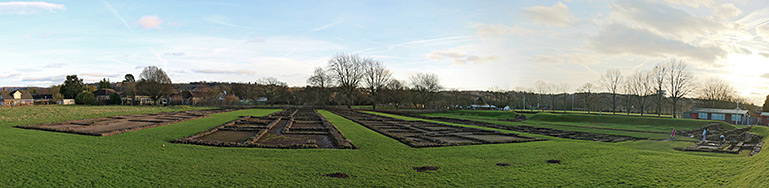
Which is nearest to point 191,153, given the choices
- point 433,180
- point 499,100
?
point 433,180

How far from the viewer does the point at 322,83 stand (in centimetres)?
8438

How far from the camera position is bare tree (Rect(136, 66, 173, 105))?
3189 inches

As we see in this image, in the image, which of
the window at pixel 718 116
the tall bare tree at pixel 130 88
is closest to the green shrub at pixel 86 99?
the tall bare tree at pixel 130 88

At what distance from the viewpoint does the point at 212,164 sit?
10.8 meters

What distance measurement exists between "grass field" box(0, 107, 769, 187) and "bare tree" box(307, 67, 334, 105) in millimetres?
69282

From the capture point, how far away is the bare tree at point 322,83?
8412cm

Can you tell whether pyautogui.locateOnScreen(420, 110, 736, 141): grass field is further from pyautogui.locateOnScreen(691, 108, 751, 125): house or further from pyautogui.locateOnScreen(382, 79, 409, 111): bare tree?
pyautogui.locateOnScreen(382, 79, 409, 111): bare tree

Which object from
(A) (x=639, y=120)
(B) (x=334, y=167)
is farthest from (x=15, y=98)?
(A) (x=639, y=120)

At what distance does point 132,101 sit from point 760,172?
9888cm

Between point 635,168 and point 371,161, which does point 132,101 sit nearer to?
point 371,161

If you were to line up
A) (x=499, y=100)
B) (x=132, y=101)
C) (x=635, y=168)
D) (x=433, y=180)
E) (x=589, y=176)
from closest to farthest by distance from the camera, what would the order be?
1. (x=433, y=180)
2. (x=589, y=176)
3. (x=635, y=168)
4. (x=132, y=101)
5. (x=499, y=100)

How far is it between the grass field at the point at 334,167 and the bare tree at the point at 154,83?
247ft

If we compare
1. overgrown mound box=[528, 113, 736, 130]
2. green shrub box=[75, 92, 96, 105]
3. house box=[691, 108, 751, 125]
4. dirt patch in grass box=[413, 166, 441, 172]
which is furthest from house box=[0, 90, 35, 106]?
house box=[691, 108, 751, 125]

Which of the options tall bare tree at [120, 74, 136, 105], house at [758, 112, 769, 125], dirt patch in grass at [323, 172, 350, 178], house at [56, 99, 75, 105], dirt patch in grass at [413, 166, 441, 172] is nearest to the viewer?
dirt patch in grass at [323, 172, 350, 178]
